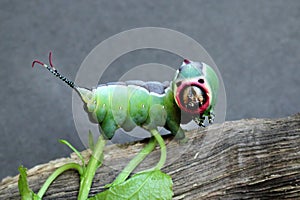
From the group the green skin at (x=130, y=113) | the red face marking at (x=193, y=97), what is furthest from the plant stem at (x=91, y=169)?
the red face marking at (x=193, y=97)

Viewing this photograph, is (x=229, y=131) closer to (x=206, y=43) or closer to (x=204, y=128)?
(x=204, y=128)

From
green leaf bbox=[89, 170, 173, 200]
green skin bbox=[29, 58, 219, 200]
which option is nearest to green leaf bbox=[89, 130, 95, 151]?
green skin bbox=[29, 58, 219, 200]

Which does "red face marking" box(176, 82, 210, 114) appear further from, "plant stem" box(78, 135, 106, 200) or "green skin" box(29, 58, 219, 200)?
"plant stem" box(78, 135, 106, 200)

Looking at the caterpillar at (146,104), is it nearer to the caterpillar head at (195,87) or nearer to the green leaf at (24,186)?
the caterpillar head at (195,87)

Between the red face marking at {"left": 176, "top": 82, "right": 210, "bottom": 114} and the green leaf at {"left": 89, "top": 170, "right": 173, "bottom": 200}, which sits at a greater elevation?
the red face marking at {"left": 176, "top": 82, "right": 210, "bottom": 114}

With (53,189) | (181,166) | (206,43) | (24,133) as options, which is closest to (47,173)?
(53,189)

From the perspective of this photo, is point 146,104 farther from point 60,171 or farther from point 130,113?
point 60,171
